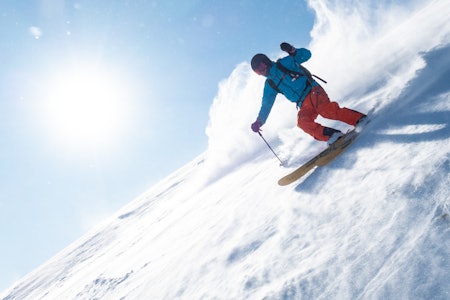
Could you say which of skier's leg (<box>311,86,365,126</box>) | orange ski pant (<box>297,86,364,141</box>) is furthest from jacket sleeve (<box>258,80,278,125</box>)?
skier's leg (<box>311,86,365,126</box>)

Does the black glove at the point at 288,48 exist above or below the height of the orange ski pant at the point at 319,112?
above

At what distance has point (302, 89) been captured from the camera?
632 cm

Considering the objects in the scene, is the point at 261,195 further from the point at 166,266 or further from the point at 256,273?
the point at 256,273

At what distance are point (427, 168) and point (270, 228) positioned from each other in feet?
6.58

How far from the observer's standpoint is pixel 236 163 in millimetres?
14477


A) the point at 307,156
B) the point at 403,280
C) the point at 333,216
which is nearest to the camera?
the point at 403,280

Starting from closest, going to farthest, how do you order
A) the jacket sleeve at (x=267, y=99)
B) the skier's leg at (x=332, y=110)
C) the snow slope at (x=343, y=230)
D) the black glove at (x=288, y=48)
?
1. the snow slope at (x=343, y=230)
2. the skier's leg at (x=332, y=110)
3. the black glove at (x=288, y=48)
4. the jacket sleeve at (x=267, y=99)

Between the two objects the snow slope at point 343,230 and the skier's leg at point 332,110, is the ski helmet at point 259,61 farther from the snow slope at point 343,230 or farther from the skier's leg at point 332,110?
the snow slope at point 343,230

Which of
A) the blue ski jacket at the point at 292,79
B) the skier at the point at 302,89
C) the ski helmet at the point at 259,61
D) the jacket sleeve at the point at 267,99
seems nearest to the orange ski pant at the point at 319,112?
the skier at the point at 302,89

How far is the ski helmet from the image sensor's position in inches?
252

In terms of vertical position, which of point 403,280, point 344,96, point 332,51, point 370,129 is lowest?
point 403,280

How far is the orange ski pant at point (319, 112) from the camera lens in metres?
5.93

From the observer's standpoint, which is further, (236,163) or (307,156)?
(236,163)

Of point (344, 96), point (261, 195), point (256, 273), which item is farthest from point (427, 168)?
point (344, 96)
